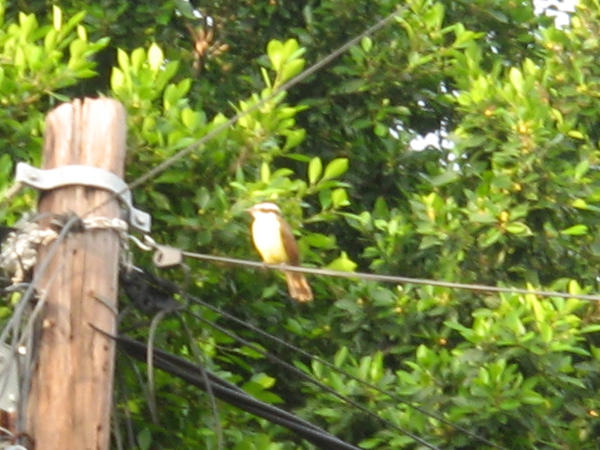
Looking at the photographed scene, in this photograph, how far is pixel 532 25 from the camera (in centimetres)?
1162

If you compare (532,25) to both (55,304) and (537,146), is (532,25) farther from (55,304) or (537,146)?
(55,304)

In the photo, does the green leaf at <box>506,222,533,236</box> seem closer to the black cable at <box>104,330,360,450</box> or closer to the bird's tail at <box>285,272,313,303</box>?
the bird's tail at <box>285,272,313,303</box>

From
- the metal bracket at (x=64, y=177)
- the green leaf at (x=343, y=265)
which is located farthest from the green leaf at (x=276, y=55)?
the metal bracket at (x=64, y=177)

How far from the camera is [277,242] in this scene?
9172mm

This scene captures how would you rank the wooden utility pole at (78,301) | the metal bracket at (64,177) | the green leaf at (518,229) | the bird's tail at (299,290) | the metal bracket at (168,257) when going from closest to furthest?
the wooden utility pole at (78,301) < the metal bracket at (64,177) < the metal bracket at (168,257) < the bird's tail at (299,290) < the green leaf at (518,229)

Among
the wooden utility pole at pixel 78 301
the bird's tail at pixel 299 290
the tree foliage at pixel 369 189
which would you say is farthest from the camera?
the bird's tail at pixel 299 290

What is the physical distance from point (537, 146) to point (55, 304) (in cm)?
378

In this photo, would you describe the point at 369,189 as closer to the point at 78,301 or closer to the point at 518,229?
the point at 518,229

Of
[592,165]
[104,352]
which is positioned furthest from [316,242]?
[104,352]

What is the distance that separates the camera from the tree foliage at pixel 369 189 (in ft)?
29.3

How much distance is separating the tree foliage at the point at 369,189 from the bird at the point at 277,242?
10 cm

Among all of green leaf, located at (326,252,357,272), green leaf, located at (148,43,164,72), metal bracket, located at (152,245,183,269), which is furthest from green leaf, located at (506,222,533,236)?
metal bracket, located at (152,245,183,269)

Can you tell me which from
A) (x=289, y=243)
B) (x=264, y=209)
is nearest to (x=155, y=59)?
(x=264, y=209)

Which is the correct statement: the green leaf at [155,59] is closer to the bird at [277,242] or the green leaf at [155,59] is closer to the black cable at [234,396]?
the bird at [277,242]
